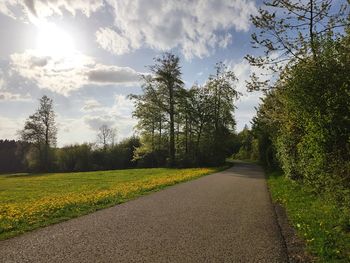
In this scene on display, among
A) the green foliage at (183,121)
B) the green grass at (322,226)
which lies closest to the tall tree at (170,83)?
the green foliage at (183,121)

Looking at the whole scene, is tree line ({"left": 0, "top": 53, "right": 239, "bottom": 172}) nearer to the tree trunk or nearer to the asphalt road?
the tree trunk

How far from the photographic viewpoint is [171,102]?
46.3 m

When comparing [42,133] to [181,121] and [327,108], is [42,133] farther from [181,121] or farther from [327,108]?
[327,108]

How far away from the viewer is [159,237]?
27.8ft

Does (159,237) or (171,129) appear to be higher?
(171,129)

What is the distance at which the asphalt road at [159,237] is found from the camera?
702 cm

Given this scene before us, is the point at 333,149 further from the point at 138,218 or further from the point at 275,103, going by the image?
the point at 275,103

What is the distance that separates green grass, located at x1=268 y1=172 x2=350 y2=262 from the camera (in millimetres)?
7008

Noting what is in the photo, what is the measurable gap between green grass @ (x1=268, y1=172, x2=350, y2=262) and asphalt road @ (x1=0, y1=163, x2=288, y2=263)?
0.64 m

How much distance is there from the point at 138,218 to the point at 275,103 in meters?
9.24

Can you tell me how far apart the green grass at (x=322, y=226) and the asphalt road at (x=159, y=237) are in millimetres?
642

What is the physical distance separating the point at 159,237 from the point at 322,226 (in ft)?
13.9

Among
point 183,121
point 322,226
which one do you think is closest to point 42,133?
point 183,121

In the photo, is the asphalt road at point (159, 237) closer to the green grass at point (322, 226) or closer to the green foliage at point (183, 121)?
the green grass at point (322, 226)
